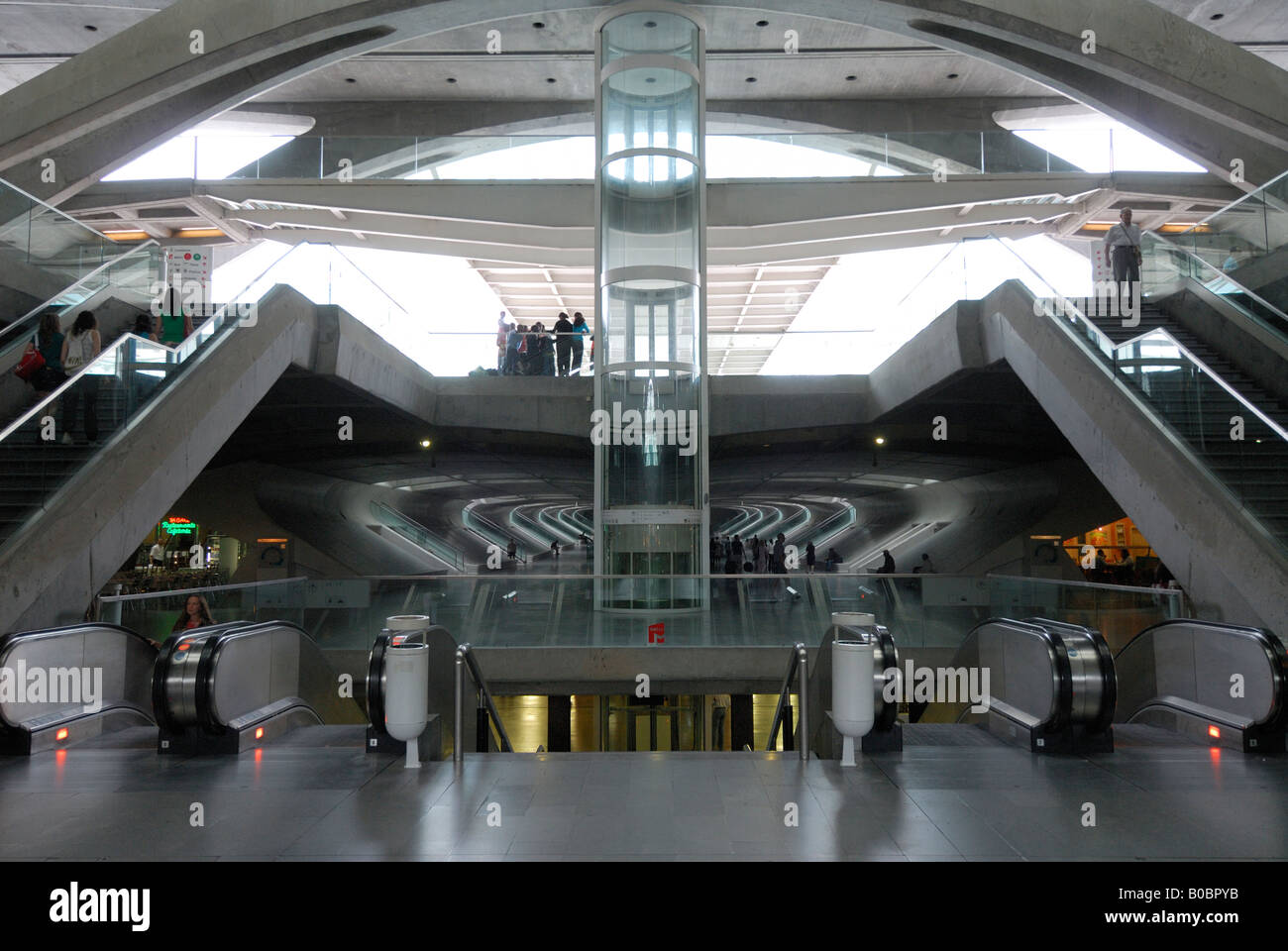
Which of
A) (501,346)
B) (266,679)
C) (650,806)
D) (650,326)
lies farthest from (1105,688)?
(501,346)

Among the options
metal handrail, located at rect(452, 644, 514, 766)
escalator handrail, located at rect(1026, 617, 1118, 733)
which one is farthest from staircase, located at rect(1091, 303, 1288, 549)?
metal handrail, located at rect(452, 644, 514, 766)

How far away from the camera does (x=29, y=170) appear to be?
19438 mm

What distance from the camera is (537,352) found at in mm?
21734

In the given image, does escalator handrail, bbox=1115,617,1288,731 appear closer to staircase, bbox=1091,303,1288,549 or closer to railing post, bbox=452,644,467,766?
staircase, bbox=1091,303,1288,549

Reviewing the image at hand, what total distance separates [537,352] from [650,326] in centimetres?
572

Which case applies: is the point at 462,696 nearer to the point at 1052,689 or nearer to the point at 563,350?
the point at 1052,689

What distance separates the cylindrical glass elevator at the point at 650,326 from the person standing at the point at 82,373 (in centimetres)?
756

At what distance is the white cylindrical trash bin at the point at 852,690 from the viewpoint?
6.20m

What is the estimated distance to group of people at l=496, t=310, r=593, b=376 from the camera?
71.1 feet

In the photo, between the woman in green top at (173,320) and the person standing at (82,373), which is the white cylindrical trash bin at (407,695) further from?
the woman in green top at (173,320)

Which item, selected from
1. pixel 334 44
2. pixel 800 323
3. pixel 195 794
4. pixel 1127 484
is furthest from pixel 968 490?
pixel 195 794

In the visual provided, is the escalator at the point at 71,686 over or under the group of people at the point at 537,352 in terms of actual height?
under

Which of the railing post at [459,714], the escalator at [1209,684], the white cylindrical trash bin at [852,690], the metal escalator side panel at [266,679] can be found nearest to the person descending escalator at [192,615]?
the metal escalator side panel at [266,679]

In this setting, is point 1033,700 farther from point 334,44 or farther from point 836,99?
point 836,99
